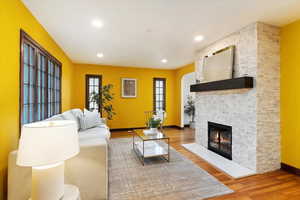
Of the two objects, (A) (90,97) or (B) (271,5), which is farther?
(A) (90,97)

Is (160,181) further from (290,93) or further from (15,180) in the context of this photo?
(290,93)

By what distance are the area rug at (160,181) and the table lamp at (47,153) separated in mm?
933

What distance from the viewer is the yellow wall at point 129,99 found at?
215 inches

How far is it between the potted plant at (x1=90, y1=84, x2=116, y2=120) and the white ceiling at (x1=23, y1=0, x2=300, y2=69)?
6.54ft

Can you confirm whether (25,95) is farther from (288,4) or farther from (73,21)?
(288,4)

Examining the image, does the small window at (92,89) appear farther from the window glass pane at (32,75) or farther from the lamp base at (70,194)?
the lamp base at (70,194)

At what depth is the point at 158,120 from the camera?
3326 millimetres

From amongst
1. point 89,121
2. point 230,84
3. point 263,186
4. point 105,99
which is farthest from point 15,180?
point 105,99

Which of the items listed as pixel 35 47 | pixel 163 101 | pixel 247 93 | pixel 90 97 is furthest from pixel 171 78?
pixel 35 47

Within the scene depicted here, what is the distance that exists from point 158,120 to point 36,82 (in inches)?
96.4

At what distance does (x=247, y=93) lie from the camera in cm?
269

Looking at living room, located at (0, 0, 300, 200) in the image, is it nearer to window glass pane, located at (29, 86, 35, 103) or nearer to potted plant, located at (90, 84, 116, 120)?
window glass pane, located at (29, 86, 35, 103)

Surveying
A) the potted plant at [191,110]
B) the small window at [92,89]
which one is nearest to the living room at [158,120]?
the small window at [92,89]

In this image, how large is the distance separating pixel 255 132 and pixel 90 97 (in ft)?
17.0
